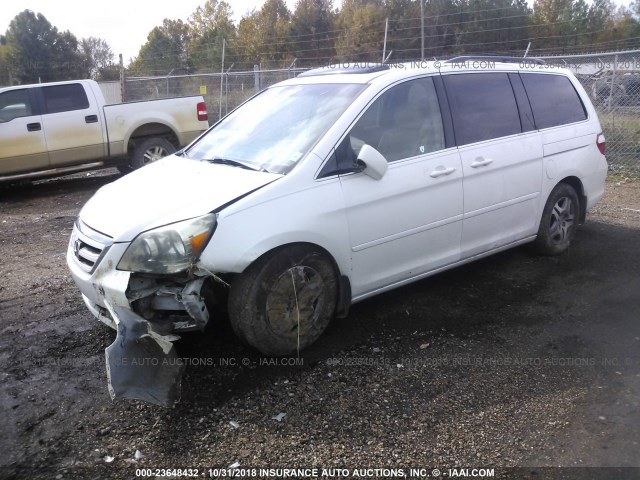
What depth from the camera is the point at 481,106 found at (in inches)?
185

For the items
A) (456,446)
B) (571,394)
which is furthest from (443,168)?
(456,446)

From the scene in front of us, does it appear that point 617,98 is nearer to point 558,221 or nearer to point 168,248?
point 558,221

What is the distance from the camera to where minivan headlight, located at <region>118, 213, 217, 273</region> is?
10.7 feet

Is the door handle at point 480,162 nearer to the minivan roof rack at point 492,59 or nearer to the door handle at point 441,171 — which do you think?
the door handle at point 441,171

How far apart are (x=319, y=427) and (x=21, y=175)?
8728mm

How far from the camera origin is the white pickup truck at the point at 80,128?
9578mm

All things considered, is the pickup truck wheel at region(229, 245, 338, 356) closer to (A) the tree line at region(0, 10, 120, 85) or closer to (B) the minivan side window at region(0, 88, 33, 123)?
(B) the minivan side window at region(0, 88, 33, 123)

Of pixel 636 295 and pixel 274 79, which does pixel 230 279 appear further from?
pixel 274 79

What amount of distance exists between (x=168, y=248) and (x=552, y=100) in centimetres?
386

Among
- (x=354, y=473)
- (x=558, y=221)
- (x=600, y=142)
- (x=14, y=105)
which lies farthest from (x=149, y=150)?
(x=354, y=473)

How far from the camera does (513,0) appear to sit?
22984 millimetres

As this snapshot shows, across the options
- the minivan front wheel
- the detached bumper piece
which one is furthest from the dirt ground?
the minivan front wheel

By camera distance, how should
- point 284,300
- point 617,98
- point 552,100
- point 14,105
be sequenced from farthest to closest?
1. point 617,98
2. point 14,105
3. point 552,100
4. point 284,300

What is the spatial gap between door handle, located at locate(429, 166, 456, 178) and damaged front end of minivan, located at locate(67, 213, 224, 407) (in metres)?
1.72
